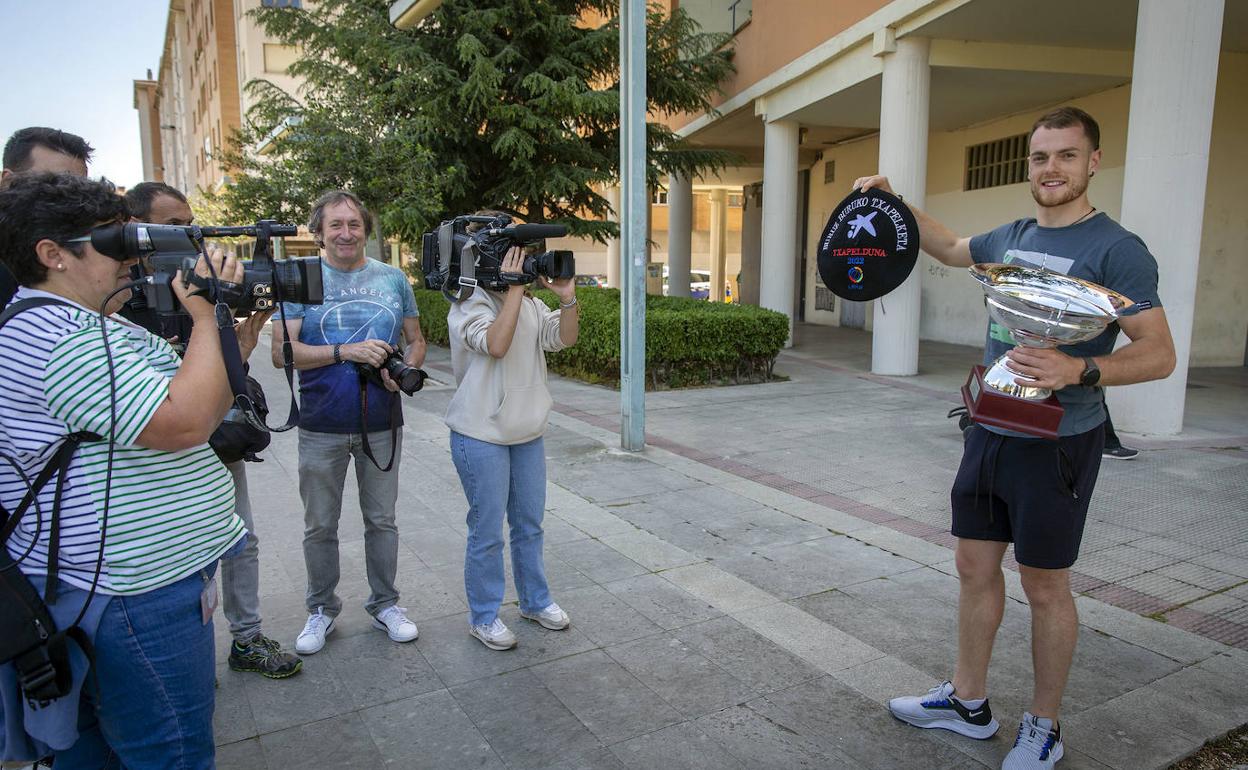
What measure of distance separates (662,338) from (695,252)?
132ft

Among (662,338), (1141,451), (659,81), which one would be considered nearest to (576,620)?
(1141,451)

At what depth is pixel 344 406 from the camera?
3.34m

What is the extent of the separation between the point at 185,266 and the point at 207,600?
791 millimetres

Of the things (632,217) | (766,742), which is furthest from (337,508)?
(632,217)

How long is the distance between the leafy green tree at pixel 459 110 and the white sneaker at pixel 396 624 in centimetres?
837

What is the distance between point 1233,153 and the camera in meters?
11.4

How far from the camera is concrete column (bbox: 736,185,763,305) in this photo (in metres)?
22.1

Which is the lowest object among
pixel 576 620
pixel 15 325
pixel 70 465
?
pixel 576 620

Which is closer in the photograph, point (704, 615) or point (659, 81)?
point (704, 615)

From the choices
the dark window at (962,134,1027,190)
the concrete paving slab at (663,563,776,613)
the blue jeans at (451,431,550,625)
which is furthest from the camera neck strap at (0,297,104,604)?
the dark window at (962,134,1027,190)

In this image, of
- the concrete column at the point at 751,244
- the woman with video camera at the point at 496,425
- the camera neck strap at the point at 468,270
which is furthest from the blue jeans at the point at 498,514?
the concrete column at the point at 751,244

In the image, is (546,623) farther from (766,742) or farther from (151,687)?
(151,687)

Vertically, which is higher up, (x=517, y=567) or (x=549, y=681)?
(x=517, y=567)

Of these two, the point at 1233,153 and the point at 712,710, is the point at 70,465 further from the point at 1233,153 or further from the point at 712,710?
the point at 1233,153
